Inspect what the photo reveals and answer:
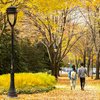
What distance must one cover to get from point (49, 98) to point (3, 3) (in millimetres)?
5335

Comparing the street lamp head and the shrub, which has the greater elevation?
the street lamp head

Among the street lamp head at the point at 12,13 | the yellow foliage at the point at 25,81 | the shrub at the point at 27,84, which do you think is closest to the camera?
the street lamp head at the point at 12,13

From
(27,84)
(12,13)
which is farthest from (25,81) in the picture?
(12,13)

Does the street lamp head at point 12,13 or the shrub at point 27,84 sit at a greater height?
the street lamp head at point 12,13

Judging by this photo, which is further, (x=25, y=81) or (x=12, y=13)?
(x=25, y=81)

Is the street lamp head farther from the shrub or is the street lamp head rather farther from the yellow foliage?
the yellow foliage

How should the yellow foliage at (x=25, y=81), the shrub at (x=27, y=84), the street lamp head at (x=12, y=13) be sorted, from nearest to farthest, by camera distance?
1. the street lamp head at (x=12, y=13)
2. the shrub at (x=27, y=84)
3. the yellow foliage at (x=25, y=81)

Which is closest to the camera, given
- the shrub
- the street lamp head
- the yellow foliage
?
the street lamp head

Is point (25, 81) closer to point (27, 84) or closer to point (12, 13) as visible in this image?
point (27, 84)

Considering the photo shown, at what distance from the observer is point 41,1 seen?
2022cm

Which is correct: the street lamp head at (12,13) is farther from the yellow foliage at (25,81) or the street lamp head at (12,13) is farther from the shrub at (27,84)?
the yellow foliage at (25,81)

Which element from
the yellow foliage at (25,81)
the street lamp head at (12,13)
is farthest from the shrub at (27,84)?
the street lamp head at (12,13)

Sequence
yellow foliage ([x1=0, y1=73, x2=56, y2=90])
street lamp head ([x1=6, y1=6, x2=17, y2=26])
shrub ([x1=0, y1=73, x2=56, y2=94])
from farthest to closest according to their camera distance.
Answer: yellow foliage ([x1=0, y1=73, x2=56, y2=90])
shrub ([x1=0, y1=73, x2=56, y2=94])
street lamp head ([x1=6, y1=6, x2=17, y2=26])

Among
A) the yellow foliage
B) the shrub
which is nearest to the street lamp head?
the shrub
